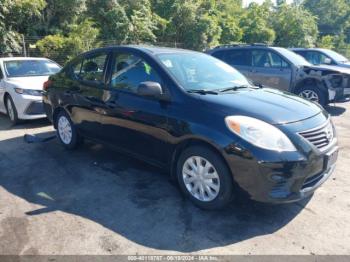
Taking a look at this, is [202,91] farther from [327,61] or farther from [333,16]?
[333,16]

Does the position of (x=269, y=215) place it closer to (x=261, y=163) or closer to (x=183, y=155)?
(x=261, y=163)

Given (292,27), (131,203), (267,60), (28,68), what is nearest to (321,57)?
(267,60)

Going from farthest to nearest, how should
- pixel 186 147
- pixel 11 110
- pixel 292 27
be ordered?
pixel 292 27 < pixel 11 110 < pixel 186 147

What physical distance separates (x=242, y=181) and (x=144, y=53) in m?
2.05

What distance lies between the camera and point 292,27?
27344 millimetres

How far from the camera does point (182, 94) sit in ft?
12.6

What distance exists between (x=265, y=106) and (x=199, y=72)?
3.46ft

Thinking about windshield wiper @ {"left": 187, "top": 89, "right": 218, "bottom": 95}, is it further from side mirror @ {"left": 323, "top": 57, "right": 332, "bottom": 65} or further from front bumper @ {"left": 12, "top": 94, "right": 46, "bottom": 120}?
side mirror @ {"left": 323, "top": 57, "right": 332, "bottom": 65}

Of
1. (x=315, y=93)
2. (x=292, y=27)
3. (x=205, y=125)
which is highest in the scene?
(x=292, y=27)

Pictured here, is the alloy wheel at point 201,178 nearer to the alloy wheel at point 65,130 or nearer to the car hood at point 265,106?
the car hood at point 265,106

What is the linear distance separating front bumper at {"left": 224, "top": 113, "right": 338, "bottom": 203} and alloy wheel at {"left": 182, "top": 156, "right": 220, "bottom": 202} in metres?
0.27

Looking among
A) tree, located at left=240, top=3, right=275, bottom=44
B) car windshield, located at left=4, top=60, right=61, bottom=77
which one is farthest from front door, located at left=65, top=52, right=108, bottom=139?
tree, located at left=240, top=3, right=275, bottom=44

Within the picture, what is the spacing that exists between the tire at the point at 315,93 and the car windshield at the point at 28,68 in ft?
20.7

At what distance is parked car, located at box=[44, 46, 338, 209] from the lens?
330 centimetres
